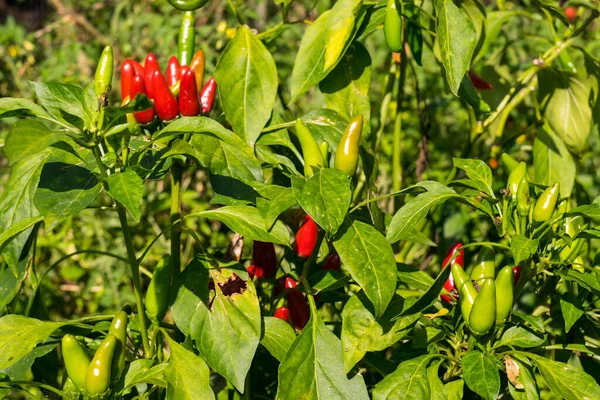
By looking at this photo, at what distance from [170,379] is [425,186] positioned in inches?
17.4

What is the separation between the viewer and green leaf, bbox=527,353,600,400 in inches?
42.0

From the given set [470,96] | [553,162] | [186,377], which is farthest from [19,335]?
[553,162]

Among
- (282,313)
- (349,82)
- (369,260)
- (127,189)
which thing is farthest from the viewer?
(349,82)

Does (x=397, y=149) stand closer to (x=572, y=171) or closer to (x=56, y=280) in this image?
(x=572, y=171)

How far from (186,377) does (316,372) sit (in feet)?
0.59

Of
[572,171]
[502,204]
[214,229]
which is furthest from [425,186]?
[214,229]

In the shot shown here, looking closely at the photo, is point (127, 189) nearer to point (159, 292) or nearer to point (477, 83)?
point (159, 292)

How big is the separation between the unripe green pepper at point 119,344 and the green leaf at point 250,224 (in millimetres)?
184

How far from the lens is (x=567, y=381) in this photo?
1.09m

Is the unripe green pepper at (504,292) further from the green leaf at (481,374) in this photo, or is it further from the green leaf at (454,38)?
the green leaf at (454,38)

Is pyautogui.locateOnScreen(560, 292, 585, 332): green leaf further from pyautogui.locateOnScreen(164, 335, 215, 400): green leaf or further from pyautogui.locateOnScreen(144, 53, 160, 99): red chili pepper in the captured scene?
pyautogui.locateOnScreen(144, 53, 160, 99): red chili pepper

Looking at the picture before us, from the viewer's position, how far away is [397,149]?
162 cm

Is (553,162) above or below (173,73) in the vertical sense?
below

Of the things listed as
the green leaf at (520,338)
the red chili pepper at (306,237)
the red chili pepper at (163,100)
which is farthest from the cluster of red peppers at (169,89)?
the green leaf at (520,338)
